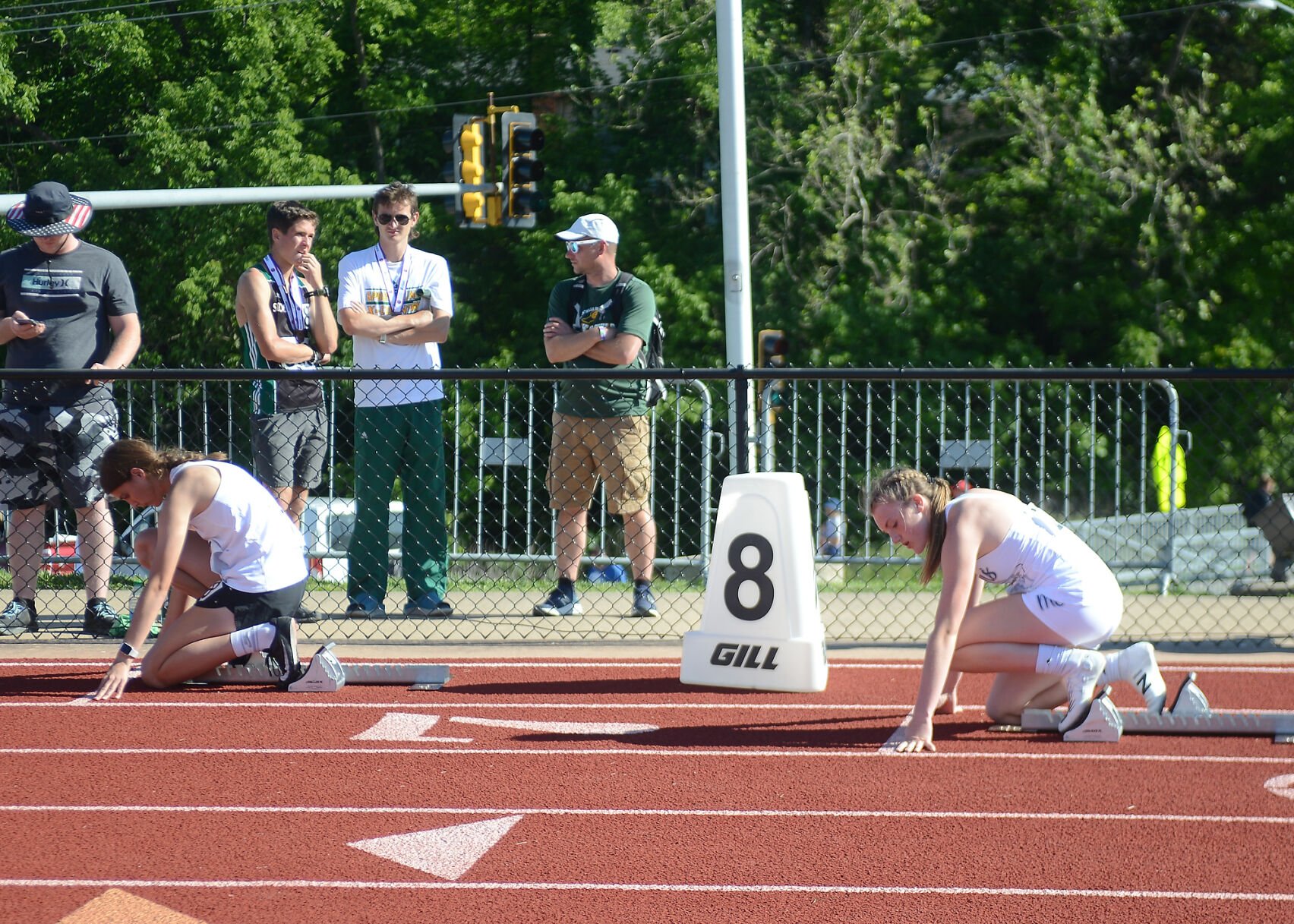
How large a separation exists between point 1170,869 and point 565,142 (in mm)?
28977

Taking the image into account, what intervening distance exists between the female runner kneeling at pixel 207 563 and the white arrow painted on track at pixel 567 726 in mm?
1037

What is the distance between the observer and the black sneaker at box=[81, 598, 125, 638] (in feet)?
26.7

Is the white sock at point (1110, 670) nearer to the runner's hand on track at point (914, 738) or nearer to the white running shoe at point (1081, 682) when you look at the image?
the white running shoe at point (1081, 682)

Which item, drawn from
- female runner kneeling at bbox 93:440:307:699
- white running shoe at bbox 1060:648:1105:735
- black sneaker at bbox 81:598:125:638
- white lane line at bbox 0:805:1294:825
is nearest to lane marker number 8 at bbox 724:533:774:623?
white running shoe at bbox 1060:648:1105:735

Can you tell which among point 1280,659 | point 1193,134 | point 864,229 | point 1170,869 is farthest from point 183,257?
point 1170,869

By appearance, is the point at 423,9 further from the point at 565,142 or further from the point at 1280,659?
the point at 1280,659

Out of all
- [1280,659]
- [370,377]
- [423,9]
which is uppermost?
[423,9]

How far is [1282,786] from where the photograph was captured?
5375 mm

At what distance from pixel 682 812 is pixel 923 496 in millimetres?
1650

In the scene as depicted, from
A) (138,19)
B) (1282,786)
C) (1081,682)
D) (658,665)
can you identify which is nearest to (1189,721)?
(1081,682)

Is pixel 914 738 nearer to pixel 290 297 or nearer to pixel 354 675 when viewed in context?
pixel 354 675

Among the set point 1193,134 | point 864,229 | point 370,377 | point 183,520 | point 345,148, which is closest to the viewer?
point 183,520

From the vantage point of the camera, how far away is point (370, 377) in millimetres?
7801

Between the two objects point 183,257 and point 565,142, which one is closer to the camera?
point 183,257
